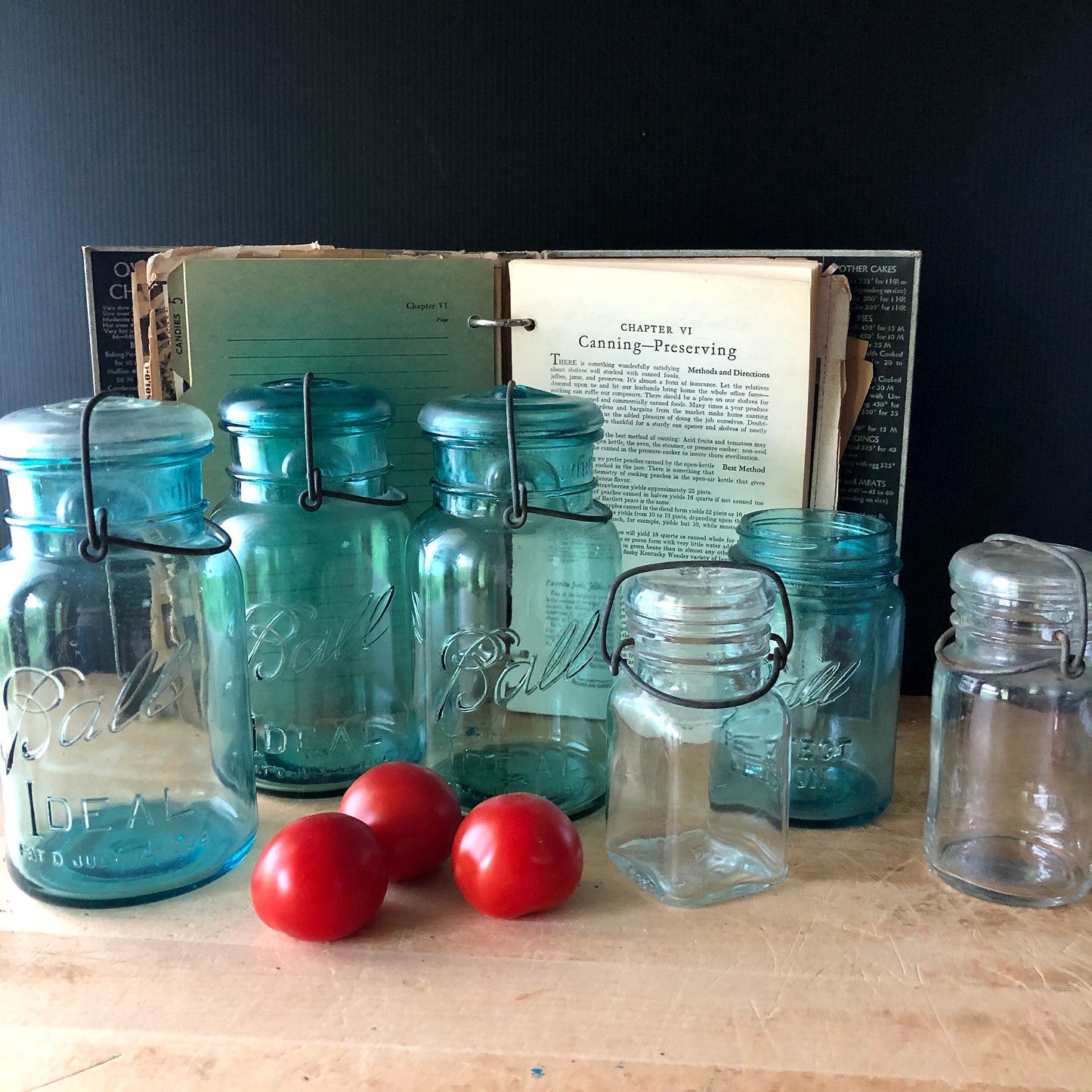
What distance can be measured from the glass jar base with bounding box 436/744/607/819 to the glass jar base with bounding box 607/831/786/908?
0.08 meters

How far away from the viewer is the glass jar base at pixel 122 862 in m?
0.68

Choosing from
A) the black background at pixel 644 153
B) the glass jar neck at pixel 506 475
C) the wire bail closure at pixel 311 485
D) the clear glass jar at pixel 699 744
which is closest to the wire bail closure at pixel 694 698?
the clear glass jar at pixel 699 744

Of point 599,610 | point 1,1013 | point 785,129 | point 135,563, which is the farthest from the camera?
point 785,129

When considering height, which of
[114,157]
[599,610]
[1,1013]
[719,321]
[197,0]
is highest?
[197,0]

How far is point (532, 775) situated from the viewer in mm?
819

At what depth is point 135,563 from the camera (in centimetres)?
69

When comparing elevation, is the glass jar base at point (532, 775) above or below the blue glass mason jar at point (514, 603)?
below

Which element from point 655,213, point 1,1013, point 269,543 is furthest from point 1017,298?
point 1,1013

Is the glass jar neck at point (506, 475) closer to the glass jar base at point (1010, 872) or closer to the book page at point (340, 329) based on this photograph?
the book page at point (340, 329)

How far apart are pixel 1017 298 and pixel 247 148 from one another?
71 centimetres

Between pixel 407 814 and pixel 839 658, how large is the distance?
32 centimetres

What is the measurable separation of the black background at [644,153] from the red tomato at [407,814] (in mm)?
534

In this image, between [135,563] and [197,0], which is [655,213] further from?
[135,563]

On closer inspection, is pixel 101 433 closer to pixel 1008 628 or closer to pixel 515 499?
pixel 515 499
